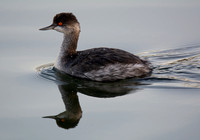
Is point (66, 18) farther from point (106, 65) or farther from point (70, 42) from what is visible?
point (106, 65)

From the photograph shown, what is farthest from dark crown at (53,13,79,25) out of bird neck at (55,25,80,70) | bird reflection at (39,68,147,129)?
bird reflection at (39,68,147,129)

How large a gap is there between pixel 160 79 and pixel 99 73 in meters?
1.28

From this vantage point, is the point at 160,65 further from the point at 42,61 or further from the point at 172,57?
the point at 42,61

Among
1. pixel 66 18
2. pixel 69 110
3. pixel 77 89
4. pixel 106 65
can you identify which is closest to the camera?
pixel 69 110

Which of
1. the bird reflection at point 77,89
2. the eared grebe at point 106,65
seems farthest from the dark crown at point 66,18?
the bird reflection at point 77,89

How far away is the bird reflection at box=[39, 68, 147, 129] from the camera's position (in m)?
7.29

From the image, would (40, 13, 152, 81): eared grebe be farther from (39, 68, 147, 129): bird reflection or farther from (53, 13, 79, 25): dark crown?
(53, 13, 79, 25): dark crown

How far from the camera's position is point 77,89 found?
27.2 ft

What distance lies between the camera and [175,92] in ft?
26.0

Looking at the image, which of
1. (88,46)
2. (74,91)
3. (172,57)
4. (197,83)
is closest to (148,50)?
(172,57)

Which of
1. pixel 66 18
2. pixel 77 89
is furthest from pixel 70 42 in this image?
pixel 77 89

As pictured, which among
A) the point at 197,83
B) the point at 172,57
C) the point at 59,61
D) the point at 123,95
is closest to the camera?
the point at 123,95

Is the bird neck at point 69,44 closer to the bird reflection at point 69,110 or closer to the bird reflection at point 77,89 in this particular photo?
the bird reflection at point 77,89

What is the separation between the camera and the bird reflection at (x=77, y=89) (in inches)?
287
